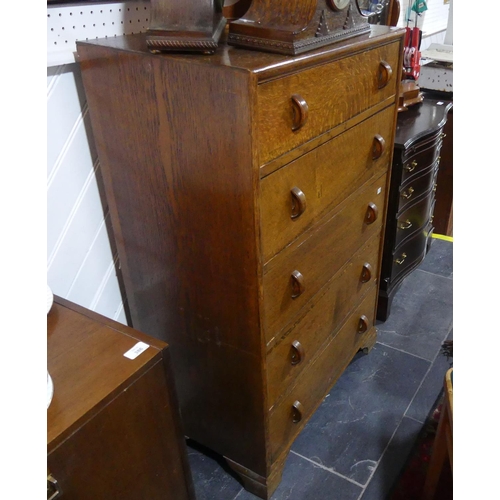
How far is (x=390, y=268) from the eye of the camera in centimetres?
218

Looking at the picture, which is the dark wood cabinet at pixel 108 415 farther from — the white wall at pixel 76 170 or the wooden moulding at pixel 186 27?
the wooden moulding at pixel 186 27

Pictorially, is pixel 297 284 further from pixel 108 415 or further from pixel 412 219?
pixel 412 219

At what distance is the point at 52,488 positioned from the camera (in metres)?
0.82

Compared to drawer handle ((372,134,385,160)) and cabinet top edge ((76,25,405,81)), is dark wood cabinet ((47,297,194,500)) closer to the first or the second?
cabinet top edge ((76,25,405,81))

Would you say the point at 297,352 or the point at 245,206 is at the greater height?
the point at 245,206

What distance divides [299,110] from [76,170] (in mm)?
668

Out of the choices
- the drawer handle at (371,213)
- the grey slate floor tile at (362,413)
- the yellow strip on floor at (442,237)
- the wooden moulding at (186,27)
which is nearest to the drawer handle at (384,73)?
the drawer handle at (371,213)

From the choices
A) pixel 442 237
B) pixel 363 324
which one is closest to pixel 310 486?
pixel 363 324

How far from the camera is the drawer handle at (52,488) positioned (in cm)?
81

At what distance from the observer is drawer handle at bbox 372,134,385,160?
148cm

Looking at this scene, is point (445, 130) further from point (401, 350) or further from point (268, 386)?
point (268, 386)

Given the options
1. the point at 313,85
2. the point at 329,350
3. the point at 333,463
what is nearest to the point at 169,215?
the point at 313,85

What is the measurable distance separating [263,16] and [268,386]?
0.93 metres

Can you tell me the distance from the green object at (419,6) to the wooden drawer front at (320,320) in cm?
165
